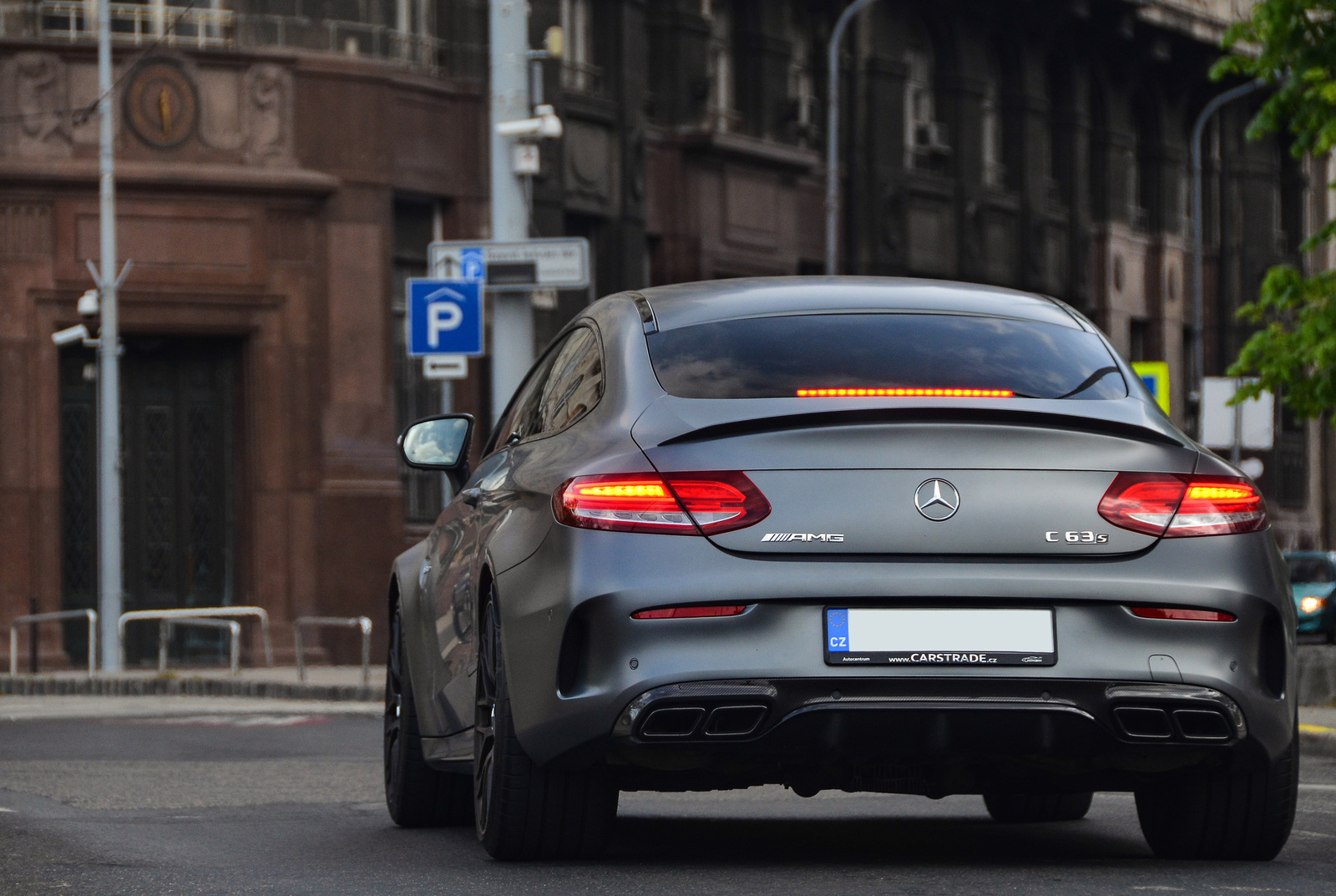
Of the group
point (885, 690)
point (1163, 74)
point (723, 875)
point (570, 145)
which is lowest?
point (723, 875)

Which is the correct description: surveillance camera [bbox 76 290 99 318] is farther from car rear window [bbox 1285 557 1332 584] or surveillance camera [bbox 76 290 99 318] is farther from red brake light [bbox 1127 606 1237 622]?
red brake light [bbox 1127 606 1237 622]

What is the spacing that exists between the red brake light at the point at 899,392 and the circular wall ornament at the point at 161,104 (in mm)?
20243

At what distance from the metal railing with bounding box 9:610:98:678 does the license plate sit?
17.4 metres

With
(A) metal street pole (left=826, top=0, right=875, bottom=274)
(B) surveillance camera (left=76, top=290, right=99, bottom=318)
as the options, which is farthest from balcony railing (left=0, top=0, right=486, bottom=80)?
(A) metal street pole (left=826, top=0, right=875, bottom=274)

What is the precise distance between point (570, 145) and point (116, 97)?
5473 millimetres

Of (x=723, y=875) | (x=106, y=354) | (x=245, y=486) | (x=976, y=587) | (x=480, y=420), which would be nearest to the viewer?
(x=976, y=587)

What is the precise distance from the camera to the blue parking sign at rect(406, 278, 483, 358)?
1806cm

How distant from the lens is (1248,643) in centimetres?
598

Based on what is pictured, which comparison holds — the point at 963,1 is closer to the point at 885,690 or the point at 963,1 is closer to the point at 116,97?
the point at 116,97

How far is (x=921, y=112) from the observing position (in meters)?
37.0

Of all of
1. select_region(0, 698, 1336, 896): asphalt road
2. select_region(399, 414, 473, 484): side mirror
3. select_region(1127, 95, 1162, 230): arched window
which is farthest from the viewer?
select_region(1127, 95, 1162, 230): arched window

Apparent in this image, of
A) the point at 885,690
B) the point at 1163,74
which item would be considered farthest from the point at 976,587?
the point at 1163,74

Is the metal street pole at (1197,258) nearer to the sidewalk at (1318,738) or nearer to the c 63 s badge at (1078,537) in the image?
the sidewalk at (1318,738)

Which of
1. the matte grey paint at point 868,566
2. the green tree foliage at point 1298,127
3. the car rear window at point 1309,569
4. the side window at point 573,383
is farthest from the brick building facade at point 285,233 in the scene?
the matte grey paint at point 868,566
